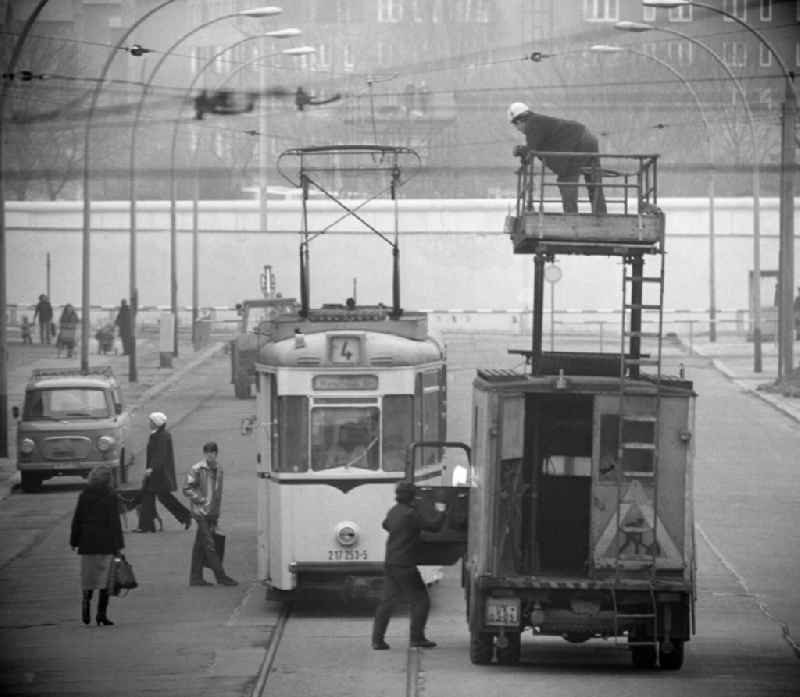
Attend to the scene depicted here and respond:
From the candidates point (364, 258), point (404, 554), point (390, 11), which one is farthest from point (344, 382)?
point (390, 11)

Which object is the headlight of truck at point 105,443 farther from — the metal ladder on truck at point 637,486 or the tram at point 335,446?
the metal ladder on truck at point 637,486

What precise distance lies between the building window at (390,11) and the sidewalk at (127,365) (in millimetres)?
47109

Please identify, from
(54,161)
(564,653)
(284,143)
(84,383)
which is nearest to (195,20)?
(284,143)

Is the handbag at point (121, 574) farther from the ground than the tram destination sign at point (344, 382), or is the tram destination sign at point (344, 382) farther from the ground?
the tram destination sign at point (344, 382)

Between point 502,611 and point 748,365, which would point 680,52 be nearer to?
point 748,365

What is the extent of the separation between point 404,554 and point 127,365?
4252 cm

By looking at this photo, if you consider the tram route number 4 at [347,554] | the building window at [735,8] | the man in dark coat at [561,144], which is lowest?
the tram route number 4 at [347,554]

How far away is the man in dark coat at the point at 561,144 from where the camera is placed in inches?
720

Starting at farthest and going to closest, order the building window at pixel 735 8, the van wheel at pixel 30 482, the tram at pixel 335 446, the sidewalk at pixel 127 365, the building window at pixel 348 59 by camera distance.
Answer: the building window at pixel 348 59, the building window at pixel 735 8, the sidewalk at pixel 127 365, the van wheel at pixel 30 482, the tram at pixel 335 446

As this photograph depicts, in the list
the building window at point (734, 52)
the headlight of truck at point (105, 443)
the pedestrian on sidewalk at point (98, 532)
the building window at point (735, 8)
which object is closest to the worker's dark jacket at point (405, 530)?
the pedestrian on sidewalk at point (98, 532)

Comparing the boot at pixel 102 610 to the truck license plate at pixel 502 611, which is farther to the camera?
the boot at pixel 102 610

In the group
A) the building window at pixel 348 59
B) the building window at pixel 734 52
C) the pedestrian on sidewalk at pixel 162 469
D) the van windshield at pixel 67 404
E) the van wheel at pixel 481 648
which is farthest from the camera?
the building window at pixel 348 59

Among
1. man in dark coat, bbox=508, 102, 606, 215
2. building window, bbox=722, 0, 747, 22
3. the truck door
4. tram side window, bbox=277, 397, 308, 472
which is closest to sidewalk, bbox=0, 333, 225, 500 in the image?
tram side window, bbox=277, 397, 308, 472

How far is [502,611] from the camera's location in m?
15.8
